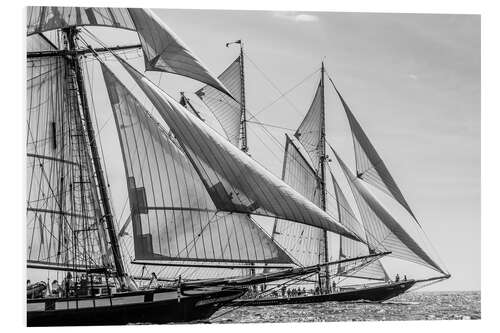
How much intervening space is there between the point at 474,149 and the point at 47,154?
7349 mm

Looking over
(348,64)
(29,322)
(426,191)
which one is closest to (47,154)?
(29,322)

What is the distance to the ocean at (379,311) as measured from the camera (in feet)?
52.6

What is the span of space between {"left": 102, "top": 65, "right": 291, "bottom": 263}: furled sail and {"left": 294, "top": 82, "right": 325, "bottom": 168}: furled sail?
3.02 metres

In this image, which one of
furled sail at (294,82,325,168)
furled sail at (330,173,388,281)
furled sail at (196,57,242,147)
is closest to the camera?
furled sail at (196,57,242,147)

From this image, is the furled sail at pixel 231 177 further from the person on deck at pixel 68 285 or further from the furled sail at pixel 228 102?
the person on deck at pixel 68 285

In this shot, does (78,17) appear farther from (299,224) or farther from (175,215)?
(299,224)

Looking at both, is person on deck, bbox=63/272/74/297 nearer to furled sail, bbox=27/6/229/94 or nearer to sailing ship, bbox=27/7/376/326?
sailing ship, bbox=27/7/376/326

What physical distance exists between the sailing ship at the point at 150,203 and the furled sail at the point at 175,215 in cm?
2

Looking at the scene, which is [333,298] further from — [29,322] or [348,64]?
[29,322]

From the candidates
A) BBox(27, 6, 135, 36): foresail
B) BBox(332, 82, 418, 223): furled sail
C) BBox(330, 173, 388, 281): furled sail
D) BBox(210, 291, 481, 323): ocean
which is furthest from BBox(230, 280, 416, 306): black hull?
BBox(27, 6, 135, 36): foresail

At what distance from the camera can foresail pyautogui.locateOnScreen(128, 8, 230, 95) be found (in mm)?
15469

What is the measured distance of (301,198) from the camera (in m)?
15.2

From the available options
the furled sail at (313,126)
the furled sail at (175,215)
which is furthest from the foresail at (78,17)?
the furled sail at (313,126)

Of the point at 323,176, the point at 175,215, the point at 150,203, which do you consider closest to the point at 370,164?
the point at 323,176
